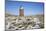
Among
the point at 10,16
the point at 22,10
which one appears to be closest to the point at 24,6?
the point at 22,10

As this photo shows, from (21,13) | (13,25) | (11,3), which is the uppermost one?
(11,3)

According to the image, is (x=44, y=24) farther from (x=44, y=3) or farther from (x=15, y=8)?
(x=15, y=8)

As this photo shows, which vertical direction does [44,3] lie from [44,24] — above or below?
above

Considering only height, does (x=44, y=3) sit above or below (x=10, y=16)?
above
